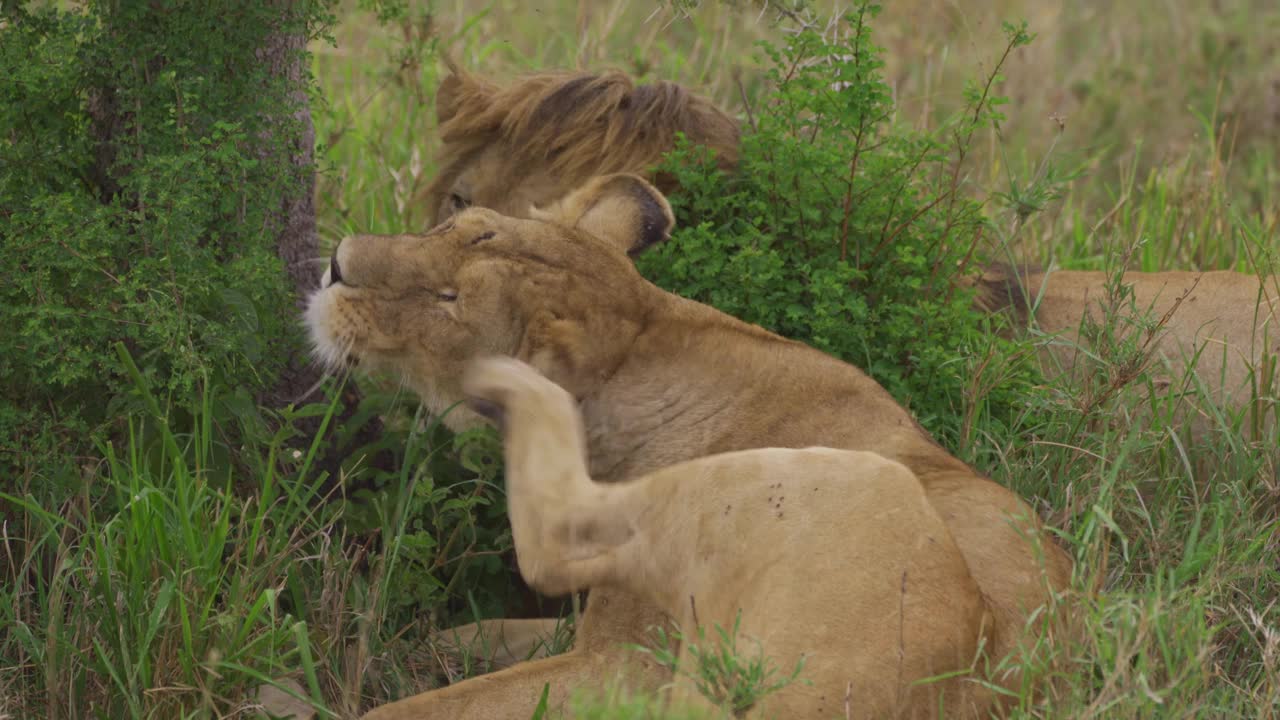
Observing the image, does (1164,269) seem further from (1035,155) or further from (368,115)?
(368,115)

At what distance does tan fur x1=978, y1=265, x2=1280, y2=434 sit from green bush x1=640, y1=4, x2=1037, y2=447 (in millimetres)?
254

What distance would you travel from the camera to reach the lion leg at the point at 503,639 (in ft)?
11.8

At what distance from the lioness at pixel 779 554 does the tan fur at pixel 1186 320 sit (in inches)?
61.1

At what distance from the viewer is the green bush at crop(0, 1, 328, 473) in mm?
3340

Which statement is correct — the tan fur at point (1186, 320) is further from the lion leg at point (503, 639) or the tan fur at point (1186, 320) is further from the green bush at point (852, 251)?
the lion leg at point (503, 639)

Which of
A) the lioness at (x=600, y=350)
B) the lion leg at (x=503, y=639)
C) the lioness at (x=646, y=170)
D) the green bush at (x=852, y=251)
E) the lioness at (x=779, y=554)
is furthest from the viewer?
the lioness at (x=646, y=170)

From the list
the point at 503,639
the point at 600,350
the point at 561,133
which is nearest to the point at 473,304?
the point at 600,350

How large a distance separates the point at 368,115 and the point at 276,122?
255 cm

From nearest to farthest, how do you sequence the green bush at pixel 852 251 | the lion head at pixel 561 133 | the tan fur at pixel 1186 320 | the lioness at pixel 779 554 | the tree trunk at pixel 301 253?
1. the lioness at pixel 779 554
2. the tree trunk at pixel 301 253
3. the green bush at pixel 852 251
4. the tan fur at pixel 1186 320
5. the lion head at pixel 561 133

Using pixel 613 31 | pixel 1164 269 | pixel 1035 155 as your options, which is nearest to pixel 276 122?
pixel 1164 269

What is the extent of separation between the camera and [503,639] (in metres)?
3.66

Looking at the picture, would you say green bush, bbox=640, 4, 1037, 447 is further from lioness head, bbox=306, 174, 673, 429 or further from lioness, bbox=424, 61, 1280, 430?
lioness head, bbox=306, 174, 673, 429

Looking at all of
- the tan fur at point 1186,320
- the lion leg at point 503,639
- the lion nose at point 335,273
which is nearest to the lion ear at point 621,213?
the lion nose at point 335,273

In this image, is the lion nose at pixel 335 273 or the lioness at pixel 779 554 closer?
the lioness at pixel 779 554
